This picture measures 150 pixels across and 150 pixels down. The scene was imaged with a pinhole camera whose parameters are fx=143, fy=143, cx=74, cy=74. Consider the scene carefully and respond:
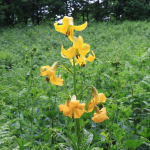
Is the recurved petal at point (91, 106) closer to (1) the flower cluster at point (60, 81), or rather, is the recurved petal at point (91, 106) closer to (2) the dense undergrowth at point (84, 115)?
(1) the flower cluster at point (60, 81)

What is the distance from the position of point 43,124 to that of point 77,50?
157 cm

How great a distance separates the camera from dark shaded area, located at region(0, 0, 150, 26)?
18844 millimetres

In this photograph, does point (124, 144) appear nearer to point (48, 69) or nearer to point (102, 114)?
point (102, 114)

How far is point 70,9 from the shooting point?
24328 millimetres

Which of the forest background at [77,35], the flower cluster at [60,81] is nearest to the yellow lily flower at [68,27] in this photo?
the flower cluster at [60,81]

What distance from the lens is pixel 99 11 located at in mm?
23641

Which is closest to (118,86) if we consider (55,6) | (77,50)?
(77,50)

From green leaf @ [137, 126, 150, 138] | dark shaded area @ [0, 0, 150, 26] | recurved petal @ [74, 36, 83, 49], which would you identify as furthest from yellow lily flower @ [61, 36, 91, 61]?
dark shaded area @ [0, 0, 150, 26]

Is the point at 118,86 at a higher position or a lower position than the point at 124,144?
higher

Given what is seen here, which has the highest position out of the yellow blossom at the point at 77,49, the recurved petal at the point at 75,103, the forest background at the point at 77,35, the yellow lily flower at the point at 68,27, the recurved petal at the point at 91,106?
the yellow lily flower at the point at 68,27

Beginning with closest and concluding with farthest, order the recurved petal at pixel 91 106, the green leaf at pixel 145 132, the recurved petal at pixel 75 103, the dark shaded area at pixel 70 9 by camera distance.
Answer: the recurved petal at pixel 75 103 → the recurved petal at pixel 91 106 → the green leaf at pixel 145 132 → the dark shaded area at pixel 70 9

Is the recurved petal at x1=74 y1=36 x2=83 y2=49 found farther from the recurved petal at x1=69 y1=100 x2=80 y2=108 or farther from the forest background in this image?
the forest background

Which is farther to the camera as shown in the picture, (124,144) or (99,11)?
(99,11)

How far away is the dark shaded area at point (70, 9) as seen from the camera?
61.8 feet
